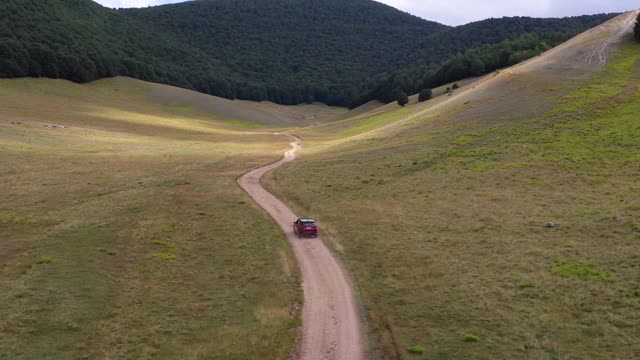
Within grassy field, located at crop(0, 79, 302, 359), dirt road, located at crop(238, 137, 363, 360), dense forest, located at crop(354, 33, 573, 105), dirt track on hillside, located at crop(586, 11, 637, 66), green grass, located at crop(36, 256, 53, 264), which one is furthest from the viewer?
dense forest, located at crop(354, 33, 573, 105)

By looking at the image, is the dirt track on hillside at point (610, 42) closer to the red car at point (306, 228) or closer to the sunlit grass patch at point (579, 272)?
the sunlit grass patch at point (579, 272)

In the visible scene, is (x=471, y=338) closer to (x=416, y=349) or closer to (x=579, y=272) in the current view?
(x=416, y=349)

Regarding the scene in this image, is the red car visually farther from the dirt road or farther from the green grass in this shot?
the green grass

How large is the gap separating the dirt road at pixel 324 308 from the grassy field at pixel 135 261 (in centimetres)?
78

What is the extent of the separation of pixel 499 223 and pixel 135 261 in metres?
25.1

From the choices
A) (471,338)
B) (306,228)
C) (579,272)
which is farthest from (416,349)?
(306,228)

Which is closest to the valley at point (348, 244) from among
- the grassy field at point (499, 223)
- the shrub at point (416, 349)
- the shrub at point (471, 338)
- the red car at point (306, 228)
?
the shrub at point (416, 349)

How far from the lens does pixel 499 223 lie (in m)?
36.0

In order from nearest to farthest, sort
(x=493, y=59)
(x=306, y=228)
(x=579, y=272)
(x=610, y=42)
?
(x=579, y=272)
(x=306, y=228)
(x=610, y=42)
(x=493, y=59)

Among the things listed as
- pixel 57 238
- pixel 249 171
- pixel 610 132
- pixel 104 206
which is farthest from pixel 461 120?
pixel 57 238

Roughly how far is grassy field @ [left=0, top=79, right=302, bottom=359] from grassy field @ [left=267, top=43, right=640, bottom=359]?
5655 mm

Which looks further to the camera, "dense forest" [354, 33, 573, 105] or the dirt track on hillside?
"dense forest" [354, 33, 573, 105]

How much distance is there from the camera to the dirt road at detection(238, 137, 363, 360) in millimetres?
20969

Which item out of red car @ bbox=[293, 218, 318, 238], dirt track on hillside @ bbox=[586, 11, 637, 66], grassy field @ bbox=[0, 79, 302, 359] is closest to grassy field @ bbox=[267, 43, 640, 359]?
red car @ bbox=[293, 218, 318, 238]
